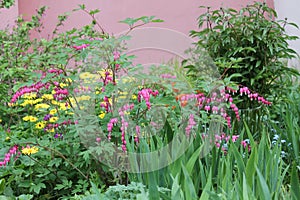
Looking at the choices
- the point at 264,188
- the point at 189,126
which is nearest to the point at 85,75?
the point at 189,126

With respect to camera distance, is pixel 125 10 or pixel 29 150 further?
pixel 125 10

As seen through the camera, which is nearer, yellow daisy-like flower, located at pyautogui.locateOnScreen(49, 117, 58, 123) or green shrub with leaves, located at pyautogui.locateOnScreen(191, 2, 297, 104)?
yellow daisy-like flower, located at pyautogui.locateOnScreen(49, 117, 58, 123)

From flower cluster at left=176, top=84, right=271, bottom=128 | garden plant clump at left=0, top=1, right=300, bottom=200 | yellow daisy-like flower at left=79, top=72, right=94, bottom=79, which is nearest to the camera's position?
garden plant clump at left=0, top=1, right=300, bottom=200

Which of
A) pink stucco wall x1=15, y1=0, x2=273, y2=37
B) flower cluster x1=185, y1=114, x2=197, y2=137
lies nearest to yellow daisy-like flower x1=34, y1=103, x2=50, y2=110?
flower cluster x1=185, y1=114, x2=197, y2=137

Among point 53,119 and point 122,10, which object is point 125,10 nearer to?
point 122,10

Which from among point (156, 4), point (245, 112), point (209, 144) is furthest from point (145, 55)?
point (156, 4)

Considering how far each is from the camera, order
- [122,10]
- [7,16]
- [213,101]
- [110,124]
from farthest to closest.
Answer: [122,10]
[7,16]
[213,101]
[110,124]

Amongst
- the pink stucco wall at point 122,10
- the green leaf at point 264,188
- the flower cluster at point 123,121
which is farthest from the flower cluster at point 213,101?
the pink stucco wall at point 122,10

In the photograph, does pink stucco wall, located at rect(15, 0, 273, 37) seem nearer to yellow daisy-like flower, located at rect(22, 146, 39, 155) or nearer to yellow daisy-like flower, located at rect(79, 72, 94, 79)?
yellow daisy-like flower, located at rect(79, 72, 94, 79)

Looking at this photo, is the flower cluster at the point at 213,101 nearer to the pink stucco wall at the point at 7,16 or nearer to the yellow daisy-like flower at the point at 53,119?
the yellow daisy-like flower at the point at 53,119

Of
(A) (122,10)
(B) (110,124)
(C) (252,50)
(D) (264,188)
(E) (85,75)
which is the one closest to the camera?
(D) (264,188)

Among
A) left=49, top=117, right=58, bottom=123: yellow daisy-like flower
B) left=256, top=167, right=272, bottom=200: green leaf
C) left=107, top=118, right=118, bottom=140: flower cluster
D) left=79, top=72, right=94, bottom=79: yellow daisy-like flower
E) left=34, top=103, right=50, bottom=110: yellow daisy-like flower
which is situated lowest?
left=256, top=167, right=272, bottom=200: green leaf

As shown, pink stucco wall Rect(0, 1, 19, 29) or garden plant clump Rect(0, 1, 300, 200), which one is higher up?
pink stucco wall Rect(0, 1, 19, 29)

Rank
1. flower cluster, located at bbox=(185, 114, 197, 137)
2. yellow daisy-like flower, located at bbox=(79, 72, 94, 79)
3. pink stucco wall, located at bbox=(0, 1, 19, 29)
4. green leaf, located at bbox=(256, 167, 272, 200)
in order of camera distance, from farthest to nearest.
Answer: pink stucco wall, located at bbox=(0, 1, 19, 29)
yellow daisy-like flower, located at bbox=(79, 72, 94, 79)
flower cluster, located at bbox=(185, 114, 197, 137)
green leaf, located at bbox=(256, 167, 272, 200)
